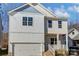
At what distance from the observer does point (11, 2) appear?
2.87 metres

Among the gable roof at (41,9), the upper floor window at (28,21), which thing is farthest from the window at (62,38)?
the upper floor window at (28,21)

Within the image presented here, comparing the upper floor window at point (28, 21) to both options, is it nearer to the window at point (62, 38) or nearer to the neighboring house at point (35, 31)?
the neighboring house at point (35, 31)

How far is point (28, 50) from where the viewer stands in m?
2.83

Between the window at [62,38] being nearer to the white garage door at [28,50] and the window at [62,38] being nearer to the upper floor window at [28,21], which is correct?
the white garage door at [28,50]

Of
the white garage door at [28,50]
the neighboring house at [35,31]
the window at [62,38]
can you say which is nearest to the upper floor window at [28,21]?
the neighboring house at [35,31]

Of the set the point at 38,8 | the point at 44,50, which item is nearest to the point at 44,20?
the point at 38,8

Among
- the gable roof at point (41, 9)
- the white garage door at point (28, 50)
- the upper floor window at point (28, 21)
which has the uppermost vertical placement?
the gable roof at point (41, 9)

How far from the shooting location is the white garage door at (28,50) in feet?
9.29

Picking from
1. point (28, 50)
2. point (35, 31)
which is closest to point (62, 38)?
point (35, 31)

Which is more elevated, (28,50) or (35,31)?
(35,31)

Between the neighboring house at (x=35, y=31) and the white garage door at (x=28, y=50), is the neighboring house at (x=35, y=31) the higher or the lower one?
the higher one

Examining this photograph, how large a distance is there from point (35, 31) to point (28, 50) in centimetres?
25

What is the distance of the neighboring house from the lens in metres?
2.84

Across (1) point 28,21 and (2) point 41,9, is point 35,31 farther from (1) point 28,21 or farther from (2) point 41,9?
(2) point 41,9
